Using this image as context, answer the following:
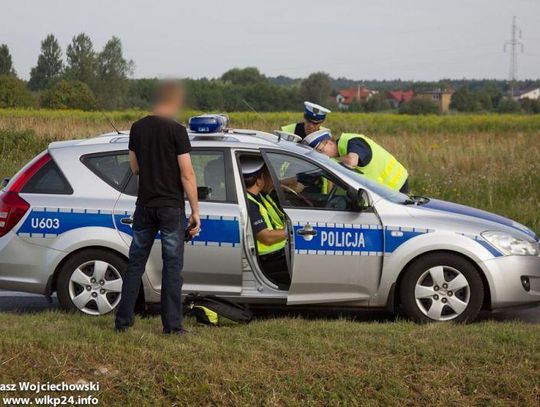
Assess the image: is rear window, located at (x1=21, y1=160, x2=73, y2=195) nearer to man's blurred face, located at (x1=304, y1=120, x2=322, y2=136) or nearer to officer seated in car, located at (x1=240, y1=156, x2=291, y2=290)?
officer seated in car, located at (x1=240, y1=156, x2=291, y2=290)

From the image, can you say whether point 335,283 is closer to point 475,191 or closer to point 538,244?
point 538,244

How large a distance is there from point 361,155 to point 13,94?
46.6 m

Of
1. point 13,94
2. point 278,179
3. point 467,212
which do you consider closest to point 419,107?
point 13,94

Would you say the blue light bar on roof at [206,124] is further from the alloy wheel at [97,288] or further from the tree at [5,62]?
the tree at [5,62]

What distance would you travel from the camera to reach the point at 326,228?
282 inches

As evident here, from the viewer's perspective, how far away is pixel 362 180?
298 inches

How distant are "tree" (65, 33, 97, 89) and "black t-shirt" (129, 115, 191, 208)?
40416 mm

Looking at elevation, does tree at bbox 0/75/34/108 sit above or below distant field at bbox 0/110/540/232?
above

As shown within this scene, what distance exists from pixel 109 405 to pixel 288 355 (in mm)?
1142

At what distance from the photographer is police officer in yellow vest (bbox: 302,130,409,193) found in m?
8.62

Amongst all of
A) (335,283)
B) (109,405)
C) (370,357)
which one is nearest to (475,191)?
(335,283)

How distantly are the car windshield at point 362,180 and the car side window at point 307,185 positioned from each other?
0.12 m

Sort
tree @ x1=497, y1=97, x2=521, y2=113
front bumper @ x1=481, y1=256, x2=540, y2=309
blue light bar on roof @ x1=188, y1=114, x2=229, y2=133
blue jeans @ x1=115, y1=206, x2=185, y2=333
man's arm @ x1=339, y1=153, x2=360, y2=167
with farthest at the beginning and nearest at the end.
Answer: tree @ x1=497, y1=97, x2=521, y2=113 < man's arm @ x1=339, y1=153, x2=360, y2=167 < blue light bar on roof @ x1=188, y1=114, x2=229, y2=133 < front bumper @ x1=481, y1=256, x2=540, y2=309 < blue jeans @ x1=115, y1=206, x2=185, y2=333

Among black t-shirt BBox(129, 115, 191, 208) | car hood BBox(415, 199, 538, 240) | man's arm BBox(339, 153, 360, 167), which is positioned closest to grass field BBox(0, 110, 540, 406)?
black t-shirt BBox(129, 115, 191, 208)
